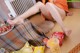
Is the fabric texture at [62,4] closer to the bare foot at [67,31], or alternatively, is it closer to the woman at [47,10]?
the woman at [47,10]

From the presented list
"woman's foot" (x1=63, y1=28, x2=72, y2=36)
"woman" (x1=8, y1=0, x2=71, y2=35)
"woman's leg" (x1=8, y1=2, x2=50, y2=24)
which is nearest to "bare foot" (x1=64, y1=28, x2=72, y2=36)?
"woman's foot" (x1=63, y1=28, x2=72, y2=36)

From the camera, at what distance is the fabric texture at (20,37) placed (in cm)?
145

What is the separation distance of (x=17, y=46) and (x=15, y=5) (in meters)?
0.66

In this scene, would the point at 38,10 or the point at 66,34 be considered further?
the point at 38,10

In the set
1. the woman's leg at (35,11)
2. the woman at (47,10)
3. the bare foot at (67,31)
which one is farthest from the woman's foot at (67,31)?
the woman's leg at (35,11)

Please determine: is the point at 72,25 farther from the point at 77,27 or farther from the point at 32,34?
the point at 32,34

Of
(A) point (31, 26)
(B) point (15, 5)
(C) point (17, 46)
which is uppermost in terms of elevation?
(B) point (15, 5)

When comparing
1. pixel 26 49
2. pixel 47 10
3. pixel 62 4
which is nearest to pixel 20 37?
pixel 26 49

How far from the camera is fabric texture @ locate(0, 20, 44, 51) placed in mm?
1453

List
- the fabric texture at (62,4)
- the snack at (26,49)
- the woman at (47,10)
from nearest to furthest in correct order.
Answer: the snack at (26,49) < the woman at (47,10) < the fabric texture at (62,4)

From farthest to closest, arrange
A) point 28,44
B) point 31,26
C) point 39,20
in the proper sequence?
point 39,20 < point 31,26 < point 28,44

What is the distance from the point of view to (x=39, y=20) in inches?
72.9

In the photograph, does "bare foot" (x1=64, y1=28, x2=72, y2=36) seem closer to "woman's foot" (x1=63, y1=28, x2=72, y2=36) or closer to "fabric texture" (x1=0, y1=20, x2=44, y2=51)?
"woman's foot" (x1=63, y1=28, x2=72, y2=36)

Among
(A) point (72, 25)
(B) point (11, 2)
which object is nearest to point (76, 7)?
(A) point (72, 25)
